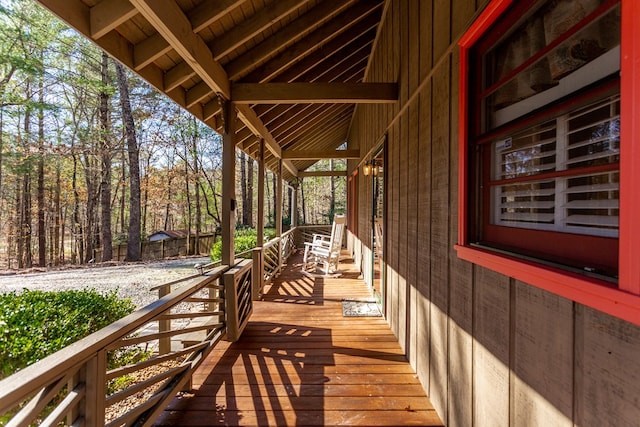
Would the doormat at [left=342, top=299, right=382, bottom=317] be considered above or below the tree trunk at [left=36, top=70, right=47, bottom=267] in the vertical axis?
below

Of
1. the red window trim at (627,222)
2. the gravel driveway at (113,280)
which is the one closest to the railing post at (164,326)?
the red window trim at (627,222)

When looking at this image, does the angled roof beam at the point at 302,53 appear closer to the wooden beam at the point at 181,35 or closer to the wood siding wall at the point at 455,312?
the wood siding wall at the point at 455,312

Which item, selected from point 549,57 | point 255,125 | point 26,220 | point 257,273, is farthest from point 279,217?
point 26,220

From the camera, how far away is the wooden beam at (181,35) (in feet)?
5.49

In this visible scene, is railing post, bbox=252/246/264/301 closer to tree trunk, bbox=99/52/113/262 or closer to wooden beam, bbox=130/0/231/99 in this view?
wooden beam, bbox=130/0/231/99

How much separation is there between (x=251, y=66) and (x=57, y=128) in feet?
46.5

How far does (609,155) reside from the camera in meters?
0.83

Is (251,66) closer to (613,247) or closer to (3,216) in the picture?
(613,247)

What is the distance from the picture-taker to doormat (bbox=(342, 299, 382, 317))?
3586mm

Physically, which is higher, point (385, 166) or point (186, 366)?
point (385, 166)

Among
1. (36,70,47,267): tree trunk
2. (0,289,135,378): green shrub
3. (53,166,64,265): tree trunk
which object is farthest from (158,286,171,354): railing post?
Answer: (53,166,64,265): tree trunk

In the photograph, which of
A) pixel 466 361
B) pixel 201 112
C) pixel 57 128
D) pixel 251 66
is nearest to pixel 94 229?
pixel 57 128

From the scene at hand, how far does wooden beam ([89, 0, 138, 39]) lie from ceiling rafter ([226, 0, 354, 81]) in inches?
52.1

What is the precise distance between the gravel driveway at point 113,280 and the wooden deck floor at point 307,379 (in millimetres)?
4008
